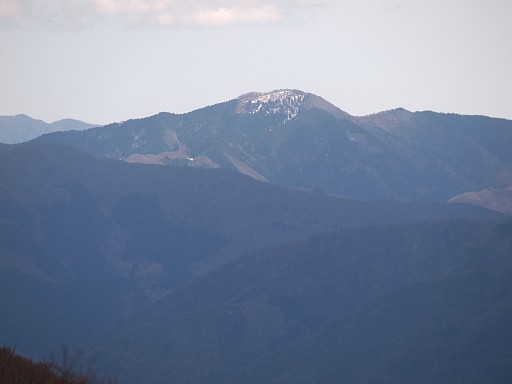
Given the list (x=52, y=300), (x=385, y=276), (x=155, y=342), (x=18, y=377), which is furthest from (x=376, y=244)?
(x=18, y=377)

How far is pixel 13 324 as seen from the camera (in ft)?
598

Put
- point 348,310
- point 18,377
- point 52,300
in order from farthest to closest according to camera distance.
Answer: point 52,300, point 348,310, point 18,377

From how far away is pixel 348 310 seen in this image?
16138 cm

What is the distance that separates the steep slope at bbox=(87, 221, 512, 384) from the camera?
13162cm

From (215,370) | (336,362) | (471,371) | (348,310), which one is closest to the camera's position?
(471,371)

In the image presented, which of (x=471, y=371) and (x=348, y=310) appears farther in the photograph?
(x=348, y=310)

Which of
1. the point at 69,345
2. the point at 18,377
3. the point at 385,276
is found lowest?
the point at 69,345

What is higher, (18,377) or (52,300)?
(18,377)

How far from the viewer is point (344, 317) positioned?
155 m

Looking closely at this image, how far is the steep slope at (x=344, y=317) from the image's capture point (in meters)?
132

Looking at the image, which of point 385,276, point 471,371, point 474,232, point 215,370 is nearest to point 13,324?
point 215,370

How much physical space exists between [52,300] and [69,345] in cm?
2020

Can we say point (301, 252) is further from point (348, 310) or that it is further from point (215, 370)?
point (215, 370)

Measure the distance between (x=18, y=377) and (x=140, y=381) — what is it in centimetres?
11000
